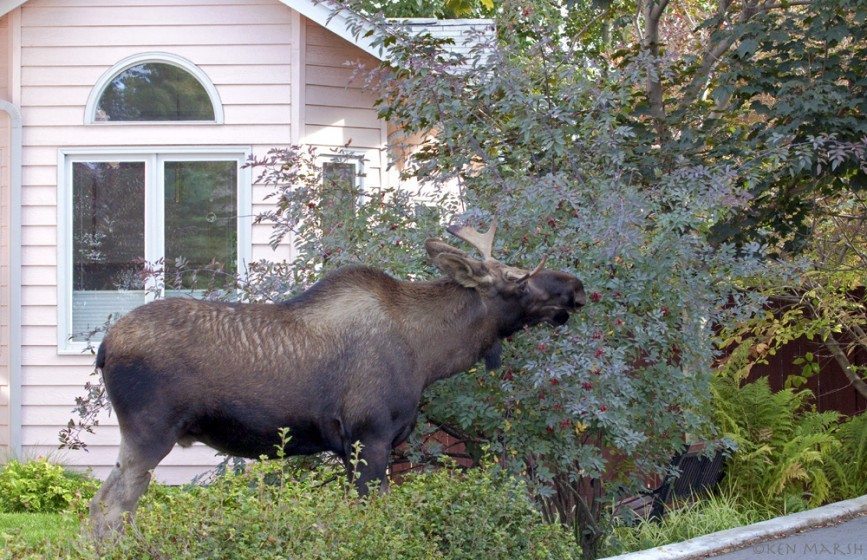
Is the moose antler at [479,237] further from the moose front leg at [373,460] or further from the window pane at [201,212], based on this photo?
the window pane at [201,212]

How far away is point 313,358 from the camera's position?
702 cm

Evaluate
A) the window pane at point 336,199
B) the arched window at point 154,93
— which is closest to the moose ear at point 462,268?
the window pane at point 336,199

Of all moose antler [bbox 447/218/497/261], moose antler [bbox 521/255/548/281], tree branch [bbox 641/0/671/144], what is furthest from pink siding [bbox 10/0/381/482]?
moose antler [bbox 521/255/548/281]

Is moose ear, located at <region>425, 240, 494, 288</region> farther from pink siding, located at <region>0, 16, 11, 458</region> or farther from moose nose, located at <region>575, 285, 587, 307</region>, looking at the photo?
pink siding, located at <region>0, 16, 11, 458</region>

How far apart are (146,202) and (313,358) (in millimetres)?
5506

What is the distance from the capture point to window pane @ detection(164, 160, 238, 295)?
1196 centimetres

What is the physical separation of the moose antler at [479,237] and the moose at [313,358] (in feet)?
0.03

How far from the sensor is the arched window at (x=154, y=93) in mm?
12055

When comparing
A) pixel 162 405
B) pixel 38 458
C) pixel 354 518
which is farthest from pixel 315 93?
pixel 354 518

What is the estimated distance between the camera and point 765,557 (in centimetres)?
770

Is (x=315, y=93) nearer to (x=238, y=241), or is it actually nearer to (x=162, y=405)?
(x=238, y=241)

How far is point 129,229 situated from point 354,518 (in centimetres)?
682

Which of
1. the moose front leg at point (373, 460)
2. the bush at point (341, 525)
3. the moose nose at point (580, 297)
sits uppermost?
the moose nose at point (580, 297)

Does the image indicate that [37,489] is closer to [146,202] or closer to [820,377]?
[146,202]
